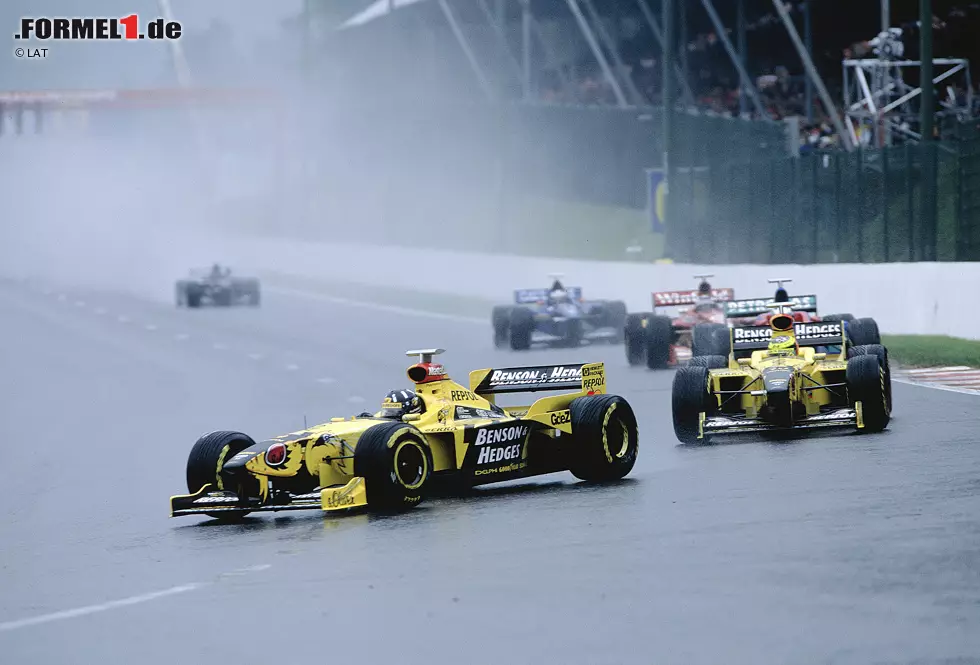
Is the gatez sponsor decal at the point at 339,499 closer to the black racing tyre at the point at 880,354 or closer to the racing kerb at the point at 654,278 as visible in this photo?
the black racing tyre at the point at 880,354

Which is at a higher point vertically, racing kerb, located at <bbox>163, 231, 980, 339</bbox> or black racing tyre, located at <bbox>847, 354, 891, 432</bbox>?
racing kerb, located at <bbox>163, 231, 980, 339</bbox>

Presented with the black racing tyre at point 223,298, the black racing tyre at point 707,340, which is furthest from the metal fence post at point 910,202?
the black racing tyre at point 223,298

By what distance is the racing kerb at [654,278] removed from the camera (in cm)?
2869

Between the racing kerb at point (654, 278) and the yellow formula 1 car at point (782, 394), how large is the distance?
9654mm

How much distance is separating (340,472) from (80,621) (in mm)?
4246

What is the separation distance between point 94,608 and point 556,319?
74.2 feet

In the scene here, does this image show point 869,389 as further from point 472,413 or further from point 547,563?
point 547,563

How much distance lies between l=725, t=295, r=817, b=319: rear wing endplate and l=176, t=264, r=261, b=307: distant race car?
28741 millimetres

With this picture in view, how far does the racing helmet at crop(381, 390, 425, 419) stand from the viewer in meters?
15.0

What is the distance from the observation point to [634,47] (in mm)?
65812

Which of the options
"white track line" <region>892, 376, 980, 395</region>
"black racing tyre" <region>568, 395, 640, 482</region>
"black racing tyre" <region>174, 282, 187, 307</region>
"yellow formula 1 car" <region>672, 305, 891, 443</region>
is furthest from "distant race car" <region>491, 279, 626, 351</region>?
"black racing tyre" <region>174, 282, 187, 307</region>

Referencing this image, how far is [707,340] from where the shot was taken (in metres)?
23.3

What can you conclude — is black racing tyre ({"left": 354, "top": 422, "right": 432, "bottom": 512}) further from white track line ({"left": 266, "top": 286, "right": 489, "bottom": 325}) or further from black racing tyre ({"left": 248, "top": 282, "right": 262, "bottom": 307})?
black racing tyre ({"left": 248, "top": 282, "right": 262, "bottom": 307})

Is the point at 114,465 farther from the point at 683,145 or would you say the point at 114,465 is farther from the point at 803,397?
the point at 683,145
